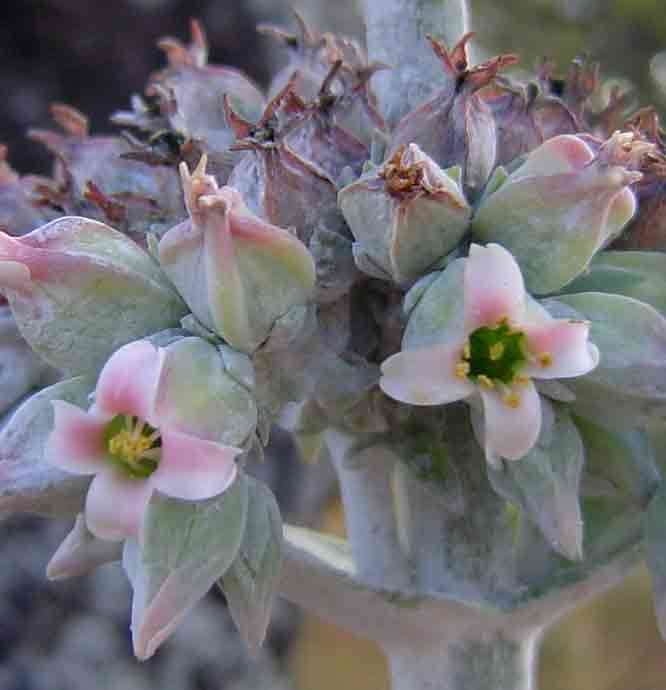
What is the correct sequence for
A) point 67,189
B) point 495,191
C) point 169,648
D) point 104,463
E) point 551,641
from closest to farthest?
point 104,463, point 495,191, point 67,189, point 169,648, point 551,641

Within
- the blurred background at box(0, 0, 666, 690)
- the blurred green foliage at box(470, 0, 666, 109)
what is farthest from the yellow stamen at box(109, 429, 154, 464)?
the blurred green foliage at box(470, 0, 666, 109)

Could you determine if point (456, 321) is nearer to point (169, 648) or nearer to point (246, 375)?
point (246, 375)

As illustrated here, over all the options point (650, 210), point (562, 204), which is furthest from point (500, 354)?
point (650, 210)

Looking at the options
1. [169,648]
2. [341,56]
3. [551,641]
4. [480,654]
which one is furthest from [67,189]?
[551,641]

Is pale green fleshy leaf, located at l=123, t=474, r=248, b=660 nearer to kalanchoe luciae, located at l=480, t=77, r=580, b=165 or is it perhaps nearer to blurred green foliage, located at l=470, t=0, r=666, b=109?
kalanchoe luciae, located at l=480, t=77, r=580, b=165

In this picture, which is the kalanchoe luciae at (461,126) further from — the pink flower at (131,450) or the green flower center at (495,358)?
the pink flower at (131,450)

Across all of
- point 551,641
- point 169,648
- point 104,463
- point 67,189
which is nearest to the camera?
point 104,463

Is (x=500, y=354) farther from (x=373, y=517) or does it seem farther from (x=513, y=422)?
(x=373, y=517)
